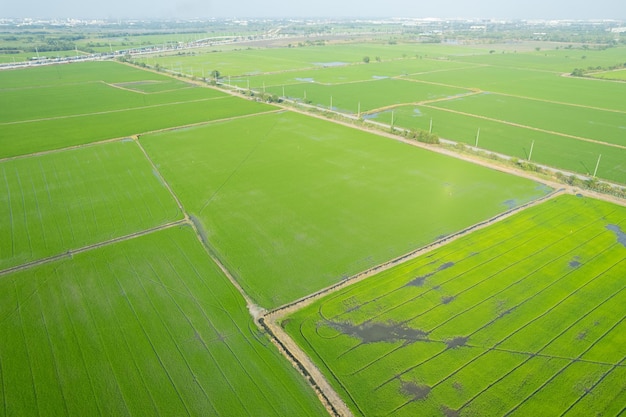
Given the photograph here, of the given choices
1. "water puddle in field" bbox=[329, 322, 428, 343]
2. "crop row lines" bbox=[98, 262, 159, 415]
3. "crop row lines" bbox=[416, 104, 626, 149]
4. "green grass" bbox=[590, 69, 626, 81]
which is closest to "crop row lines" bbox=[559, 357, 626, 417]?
"water puddle in field" bbox=[329, 322, 428, 343]

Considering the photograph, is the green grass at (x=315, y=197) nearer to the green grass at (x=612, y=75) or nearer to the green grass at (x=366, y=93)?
the green grass at (x=366, y=93)

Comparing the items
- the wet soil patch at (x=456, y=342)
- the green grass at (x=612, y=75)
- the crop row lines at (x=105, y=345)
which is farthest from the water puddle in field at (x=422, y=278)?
the green grass at (x=612, y=75)

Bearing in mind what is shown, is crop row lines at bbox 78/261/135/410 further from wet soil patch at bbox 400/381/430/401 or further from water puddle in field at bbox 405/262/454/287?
water puddle in field at bbox 405/262/454/287

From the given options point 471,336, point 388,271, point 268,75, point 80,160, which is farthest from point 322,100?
point 471,336

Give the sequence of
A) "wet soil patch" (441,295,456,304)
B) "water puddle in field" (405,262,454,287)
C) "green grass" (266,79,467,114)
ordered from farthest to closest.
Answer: "green grass" (266,79,467,114), "water puddle in field" (405,262,454,287), "wet soil patch" (441,295,456,304)

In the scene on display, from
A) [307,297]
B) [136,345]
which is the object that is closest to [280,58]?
[307,297]

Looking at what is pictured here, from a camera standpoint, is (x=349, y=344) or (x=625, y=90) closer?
(x=349, y=344)

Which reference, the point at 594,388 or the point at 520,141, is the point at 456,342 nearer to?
the point at 594,388

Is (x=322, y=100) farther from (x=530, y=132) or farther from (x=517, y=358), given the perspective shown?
(x=517, y=358)
